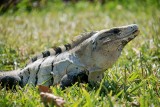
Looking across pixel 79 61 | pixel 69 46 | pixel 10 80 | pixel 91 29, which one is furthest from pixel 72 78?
pixel 91 29

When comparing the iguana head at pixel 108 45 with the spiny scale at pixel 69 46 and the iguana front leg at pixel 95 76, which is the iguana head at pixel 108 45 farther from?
the spiny scale at pixel 69 46

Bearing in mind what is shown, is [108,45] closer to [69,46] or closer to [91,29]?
[69,46]

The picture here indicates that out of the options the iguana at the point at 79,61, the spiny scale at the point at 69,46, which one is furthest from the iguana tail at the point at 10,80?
the spiny scale at the point at 69,46

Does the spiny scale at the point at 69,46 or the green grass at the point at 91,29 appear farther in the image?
the spiny scale at the point at 69,46

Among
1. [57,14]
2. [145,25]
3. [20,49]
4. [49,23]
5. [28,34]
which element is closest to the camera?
[20,49]

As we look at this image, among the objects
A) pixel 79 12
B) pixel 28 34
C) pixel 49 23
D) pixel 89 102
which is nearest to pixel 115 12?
pixel 79 12

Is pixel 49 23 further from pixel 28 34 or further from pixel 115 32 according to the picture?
pixel 115 32

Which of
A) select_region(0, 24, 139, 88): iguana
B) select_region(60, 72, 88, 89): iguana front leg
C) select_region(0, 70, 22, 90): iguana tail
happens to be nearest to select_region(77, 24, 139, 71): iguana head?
select_region(0, 24, 139, 88): iguana
